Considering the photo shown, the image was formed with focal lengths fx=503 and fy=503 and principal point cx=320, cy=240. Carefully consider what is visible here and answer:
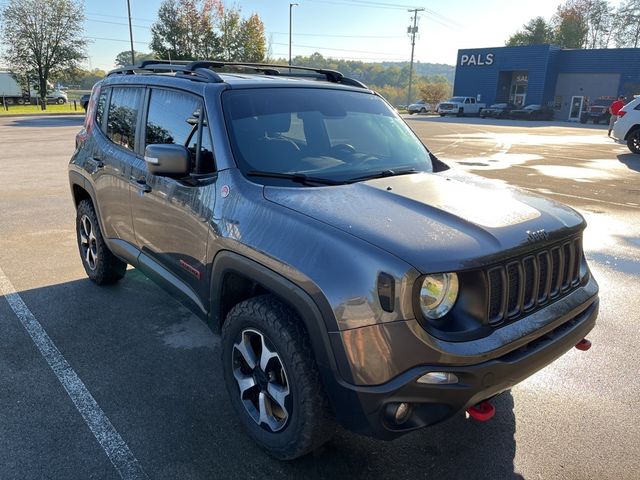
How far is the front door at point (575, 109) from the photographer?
1855 inches

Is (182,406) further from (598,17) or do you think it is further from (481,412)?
Answer: (598,17)

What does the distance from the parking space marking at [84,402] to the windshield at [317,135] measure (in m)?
1.65

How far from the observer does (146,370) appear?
3.51 m

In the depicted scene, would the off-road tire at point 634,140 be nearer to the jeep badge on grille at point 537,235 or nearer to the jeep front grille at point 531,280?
the jeep front grille at point 531,280

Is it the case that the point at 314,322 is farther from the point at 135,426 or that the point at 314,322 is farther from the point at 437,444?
the point at 135,426

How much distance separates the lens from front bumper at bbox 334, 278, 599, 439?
206 cm

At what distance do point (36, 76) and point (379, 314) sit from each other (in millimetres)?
57778

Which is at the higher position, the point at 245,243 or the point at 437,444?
the point at 245,243

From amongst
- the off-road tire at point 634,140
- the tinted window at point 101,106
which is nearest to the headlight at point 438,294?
the tinted window at point 101,106

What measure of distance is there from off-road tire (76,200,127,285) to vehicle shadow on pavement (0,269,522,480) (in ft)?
2.67

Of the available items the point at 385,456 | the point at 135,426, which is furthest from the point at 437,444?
the point at 135,426

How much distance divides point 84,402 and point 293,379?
5.17ft

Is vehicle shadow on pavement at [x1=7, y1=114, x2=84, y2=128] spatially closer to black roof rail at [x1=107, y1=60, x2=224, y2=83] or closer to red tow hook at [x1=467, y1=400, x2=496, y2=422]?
black roof rail at [x1=107, y1=60, x2=224, y2=83]

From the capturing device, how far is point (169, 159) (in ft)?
9.39
